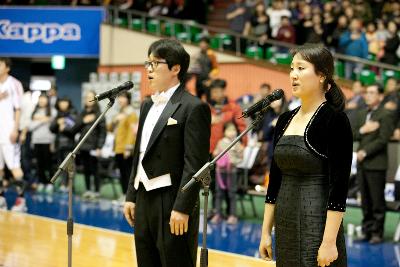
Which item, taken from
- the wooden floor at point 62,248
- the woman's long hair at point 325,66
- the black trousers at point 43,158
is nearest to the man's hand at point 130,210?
the woman's long hair at point 325,66

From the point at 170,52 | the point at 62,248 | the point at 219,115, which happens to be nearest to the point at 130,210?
the point at 170,52

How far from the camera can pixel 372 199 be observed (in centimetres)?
907

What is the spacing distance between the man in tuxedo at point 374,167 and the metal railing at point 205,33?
4864 millimetres

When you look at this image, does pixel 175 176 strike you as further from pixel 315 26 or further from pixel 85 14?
pixel 85 14

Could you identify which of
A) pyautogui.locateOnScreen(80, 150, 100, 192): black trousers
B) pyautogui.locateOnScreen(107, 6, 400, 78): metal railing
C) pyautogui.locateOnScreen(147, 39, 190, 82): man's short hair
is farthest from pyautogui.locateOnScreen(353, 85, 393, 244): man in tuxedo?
pyautogui.locateOnScreen(80, 150, 100, 192): black trousers

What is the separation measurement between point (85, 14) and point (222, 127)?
996cm

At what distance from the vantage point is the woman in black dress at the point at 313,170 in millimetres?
3652

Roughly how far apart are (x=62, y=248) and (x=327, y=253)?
4911mm

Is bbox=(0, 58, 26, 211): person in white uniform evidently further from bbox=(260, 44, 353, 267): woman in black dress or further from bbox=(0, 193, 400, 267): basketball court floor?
bbox=(260, 44, 353, 267): woman in black dress

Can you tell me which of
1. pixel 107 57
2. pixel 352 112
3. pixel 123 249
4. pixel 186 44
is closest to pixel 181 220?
pixel 123 249

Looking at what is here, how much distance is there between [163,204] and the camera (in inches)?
175

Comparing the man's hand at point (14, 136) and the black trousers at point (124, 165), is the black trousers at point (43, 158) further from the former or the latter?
the man's hand at point (14, 136)

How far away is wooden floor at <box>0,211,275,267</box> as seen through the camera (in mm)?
7328

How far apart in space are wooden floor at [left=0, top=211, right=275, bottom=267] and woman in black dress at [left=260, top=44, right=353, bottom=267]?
3.57m
